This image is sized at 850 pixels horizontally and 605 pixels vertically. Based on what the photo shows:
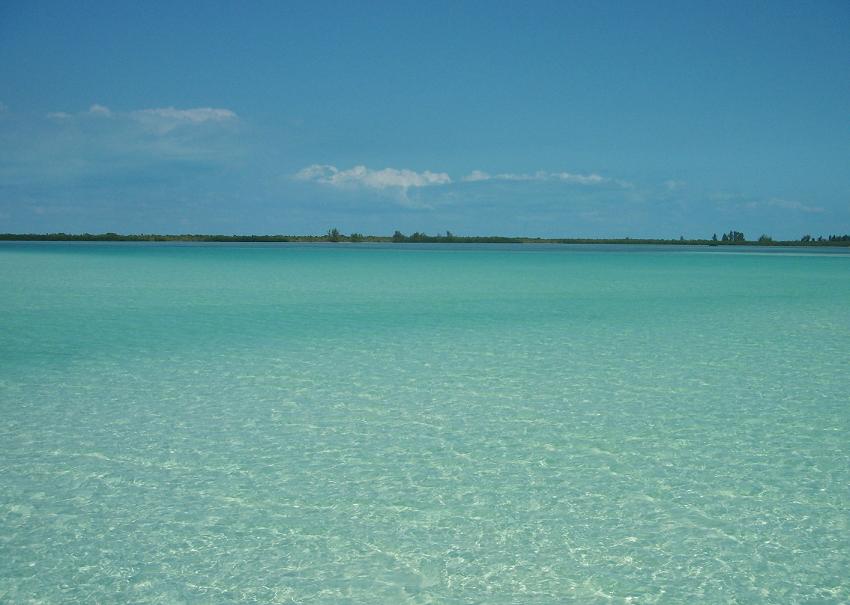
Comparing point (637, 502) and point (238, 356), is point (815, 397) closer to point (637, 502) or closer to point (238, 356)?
point (637, 502)

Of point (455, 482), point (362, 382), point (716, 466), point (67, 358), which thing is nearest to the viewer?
point (455, 482)

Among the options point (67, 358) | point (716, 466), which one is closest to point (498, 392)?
point (716, 466)

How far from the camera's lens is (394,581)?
2.87 m

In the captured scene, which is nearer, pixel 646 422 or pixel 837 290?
pixel 646 422

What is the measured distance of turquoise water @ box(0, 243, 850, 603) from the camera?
290cm

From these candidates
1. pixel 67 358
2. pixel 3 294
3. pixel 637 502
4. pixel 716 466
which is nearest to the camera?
pixel 637 502

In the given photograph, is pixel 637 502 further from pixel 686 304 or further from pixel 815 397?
pixel 686 304

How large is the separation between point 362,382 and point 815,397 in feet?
12.3

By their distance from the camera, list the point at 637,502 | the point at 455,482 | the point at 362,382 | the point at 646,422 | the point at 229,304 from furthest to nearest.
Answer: the point at 229,304
the point at 362,382
the point at 646,422
the point at 455,482
the point at 637,502

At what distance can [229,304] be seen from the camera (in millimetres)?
13484

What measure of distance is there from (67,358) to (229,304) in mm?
5959

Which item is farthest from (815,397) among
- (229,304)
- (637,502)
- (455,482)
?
(229,304)

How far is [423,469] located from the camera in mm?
4145

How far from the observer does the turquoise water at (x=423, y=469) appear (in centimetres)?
290
